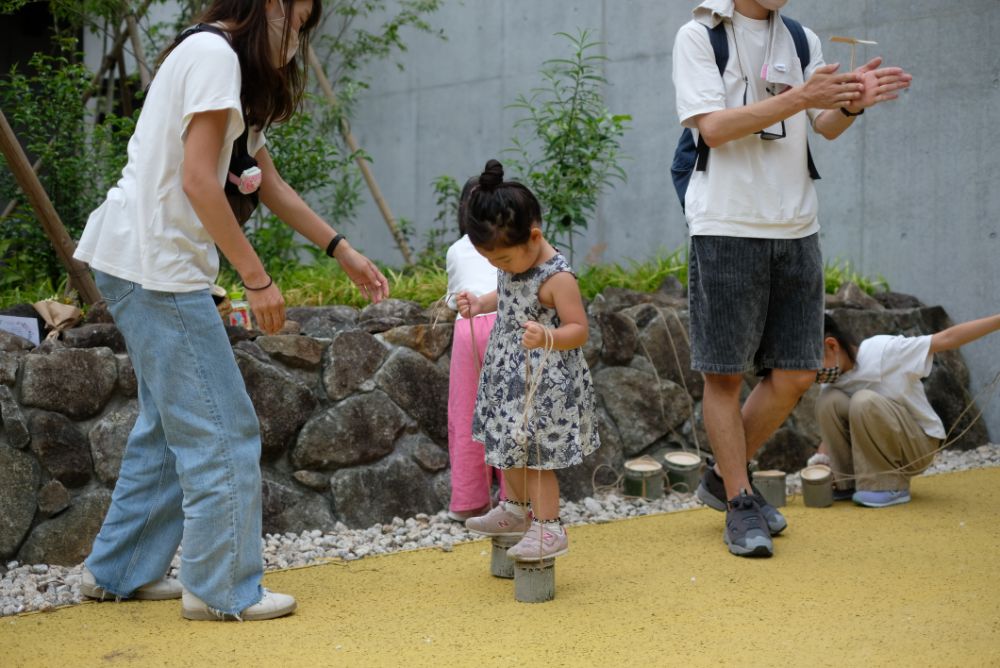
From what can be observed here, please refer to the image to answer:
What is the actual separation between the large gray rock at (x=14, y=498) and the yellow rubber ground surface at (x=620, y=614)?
55cm

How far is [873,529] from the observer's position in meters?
3.78

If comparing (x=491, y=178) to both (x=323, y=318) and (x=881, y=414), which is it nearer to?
(x=323, y=318)

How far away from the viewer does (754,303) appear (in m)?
3.52

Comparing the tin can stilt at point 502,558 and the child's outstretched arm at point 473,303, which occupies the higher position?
the child's outstretched arm at point 473,303

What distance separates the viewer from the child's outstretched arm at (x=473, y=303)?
3500 mm

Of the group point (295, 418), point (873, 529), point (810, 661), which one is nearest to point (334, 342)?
point (295, 418)

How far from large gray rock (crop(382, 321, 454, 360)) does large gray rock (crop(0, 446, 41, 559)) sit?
4.59 ft

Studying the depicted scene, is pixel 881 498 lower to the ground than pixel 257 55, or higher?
lower

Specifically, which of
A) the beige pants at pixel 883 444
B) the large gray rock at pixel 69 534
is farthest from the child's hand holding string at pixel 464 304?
the beige pants at pixel 883 444

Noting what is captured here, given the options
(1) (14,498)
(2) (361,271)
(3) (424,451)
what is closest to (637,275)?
(3) (424,451)

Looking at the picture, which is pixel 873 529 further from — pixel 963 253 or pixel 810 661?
pixel 963 253

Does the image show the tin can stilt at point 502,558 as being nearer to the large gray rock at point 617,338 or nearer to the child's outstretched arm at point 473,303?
the child's outstretched arm at point 473,303

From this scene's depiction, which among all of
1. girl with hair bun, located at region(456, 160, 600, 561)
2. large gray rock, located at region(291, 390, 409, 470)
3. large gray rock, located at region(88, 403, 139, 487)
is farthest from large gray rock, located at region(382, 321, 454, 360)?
girl with hair bun, located at region(456, 160, 600, 561)

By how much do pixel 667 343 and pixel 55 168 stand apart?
2836mm
